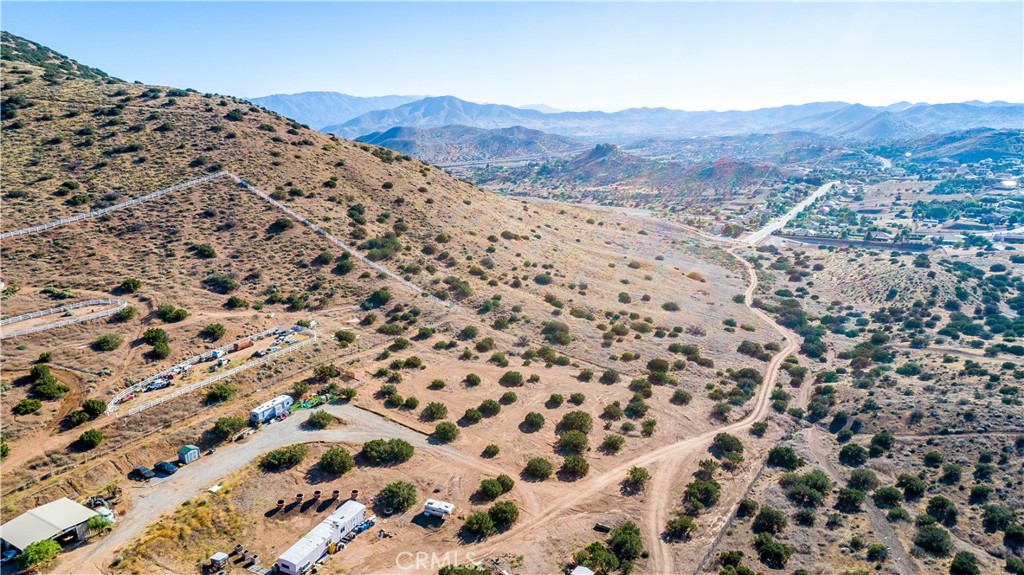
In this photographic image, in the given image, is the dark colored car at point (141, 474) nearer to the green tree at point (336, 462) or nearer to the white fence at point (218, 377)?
the white fence at point (218, 377)

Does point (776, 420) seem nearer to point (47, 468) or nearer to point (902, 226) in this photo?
point (47, 468)

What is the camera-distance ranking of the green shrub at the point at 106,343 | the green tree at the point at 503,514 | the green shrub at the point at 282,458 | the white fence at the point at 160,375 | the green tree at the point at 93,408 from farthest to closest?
1. the green shrub at the point at 106,343
2. the white fence at the point at 160,375
3. the green tree at the point at 93,408
4. the green shrub at the point at 282,458
5. the green tree at the point at 503,514

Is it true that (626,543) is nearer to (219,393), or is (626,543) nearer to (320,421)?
(320,421)

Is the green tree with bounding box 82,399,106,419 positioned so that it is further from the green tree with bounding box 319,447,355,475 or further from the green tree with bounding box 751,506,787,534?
the green tree with bounding box 751,506,787,534

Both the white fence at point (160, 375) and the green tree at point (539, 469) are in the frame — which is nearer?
the white fence at point (160, 375)

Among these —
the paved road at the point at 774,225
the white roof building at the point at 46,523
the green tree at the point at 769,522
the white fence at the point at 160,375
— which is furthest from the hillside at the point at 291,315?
the paved road at the point at 774,225
